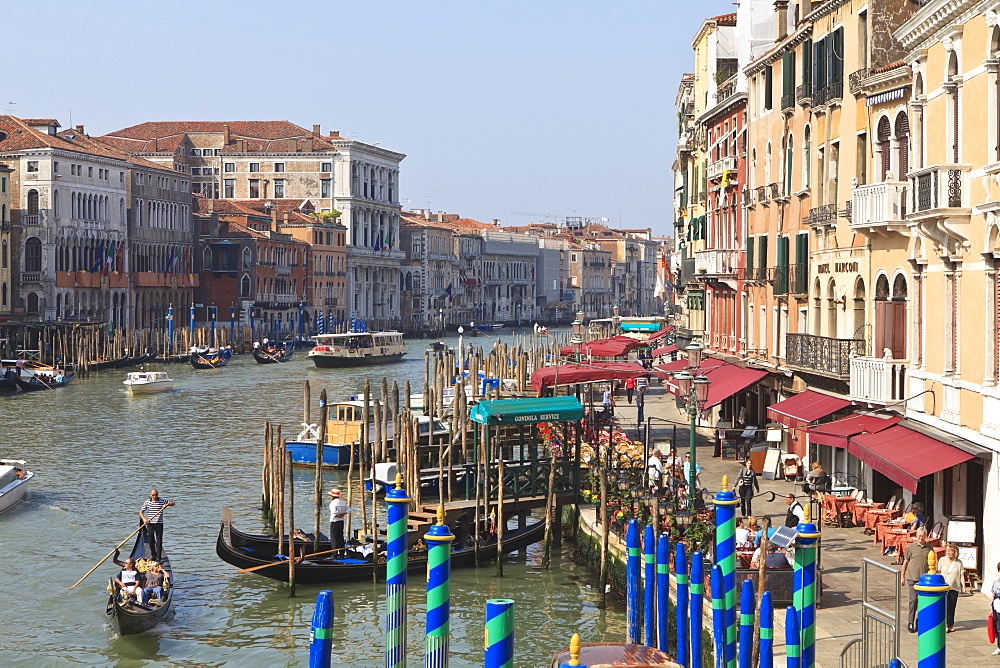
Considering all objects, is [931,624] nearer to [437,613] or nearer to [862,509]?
[437,613]

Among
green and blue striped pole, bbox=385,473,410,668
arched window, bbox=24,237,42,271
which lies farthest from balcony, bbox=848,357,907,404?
arched window, bbox=24,237,42,271

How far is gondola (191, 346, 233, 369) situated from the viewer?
5012 centimetres

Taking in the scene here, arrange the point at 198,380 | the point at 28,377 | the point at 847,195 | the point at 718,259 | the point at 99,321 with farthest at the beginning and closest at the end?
the point at 99,321, the point at 198,380, the point at 28,377, the point at 718,259, the point at 847,195

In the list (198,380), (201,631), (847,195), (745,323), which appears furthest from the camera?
(198,380)

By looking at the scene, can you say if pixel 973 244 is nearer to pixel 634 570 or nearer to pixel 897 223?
pixel 897 223

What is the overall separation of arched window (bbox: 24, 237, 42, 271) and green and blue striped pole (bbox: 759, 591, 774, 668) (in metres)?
48.5

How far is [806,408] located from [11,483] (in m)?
11.1

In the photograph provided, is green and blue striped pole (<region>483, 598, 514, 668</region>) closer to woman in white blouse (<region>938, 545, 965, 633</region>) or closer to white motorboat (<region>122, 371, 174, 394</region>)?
woman in white blouse (<region>938, 545, 965, 633</region>)

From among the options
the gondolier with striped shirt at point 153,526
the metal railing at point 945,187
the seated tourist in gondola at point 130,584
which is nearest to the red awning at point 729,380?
the metal railing at point 945,187

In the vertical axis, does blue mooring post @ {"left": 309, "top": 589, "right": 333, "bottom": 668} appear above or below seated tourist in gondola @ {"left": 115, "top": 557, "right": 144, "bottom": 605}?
above

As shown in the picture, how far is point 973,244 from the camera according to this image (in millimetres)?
11602

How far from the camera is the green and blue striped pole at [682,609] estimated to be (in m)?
10.5

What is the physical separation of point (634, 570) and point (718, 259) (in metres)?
13.8

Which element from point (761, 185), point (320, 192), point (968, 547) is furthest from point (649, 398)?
point (320, 192)
